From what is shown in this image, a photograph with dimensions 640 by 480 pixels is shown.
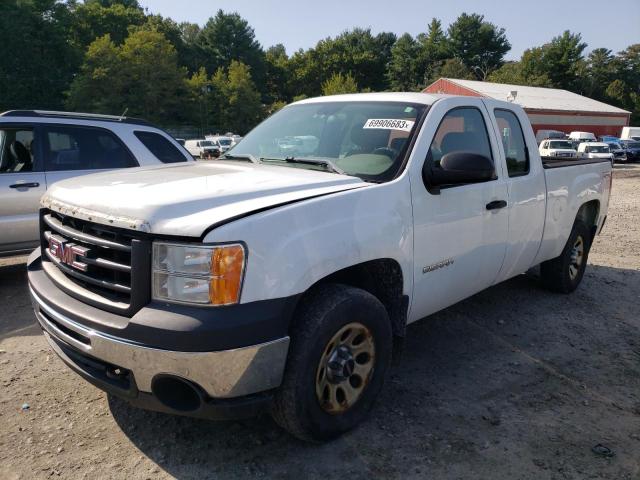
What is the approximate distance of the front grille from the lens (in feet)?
7.84

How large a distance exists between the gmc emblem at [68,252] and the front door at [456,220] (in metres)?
1.83

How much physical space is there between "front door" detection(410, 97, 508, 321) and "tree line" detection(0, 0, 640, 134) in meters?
52.2

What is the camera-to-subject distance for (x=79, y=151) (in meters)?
5.93

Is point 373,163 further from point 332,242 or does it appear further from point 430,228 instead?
point 332,242

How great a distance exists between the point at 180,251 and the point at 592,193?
4745 millimetres

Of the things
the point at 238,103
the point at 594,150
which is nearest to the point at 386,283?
the point at 594,150

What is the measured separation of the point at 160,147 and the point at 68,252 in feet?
12.5

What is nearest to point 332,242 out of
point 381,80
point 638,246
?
point 638,246

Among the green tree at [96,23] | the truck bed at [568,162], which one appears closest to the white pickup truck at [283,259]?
the truck bed at [568,162]

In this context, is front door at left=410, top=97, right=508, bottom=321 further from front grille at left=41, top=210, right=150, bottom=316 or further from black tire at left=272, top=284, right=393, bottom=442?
front grille at left=41, top=210, right=150, bottom=316

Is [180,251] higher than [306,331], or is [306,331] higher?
[180,251]

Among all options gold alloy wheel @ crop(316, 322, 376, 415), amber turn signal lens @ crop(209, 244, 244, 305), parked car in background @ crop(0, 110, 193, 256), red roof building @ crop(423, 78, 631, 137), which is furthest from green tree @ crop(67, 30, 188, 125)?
amber turn signal lens @ crop(209, 244, 244, 305)

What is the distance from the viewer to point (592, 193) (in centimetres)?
559

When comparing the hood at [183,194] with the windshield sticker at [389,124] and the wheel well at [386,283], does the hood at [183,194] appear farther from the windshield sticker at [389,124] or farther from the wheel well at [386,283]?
the windshield sticker at [389,124]
